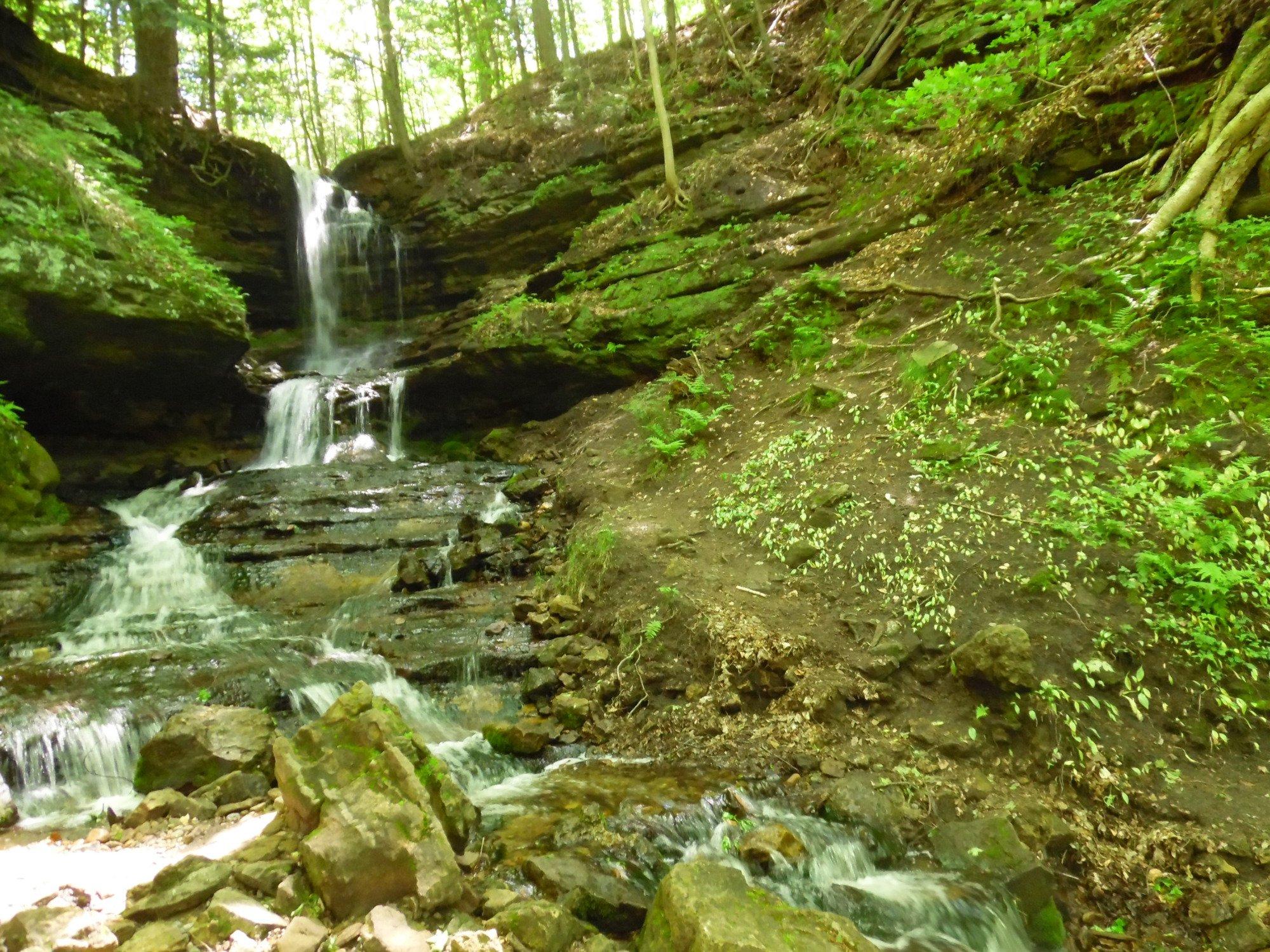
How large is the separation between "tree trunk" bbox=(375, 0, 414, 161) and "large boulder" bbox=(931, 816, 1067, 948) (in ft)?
66.7

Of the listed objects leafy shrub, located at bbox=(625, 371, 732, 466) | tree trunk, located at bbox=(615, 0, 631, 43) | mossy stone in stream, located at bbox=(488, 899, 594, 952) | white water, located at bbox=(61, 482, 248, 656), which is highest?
tree trunk, located at bbox=(615, 0, 631, 43)

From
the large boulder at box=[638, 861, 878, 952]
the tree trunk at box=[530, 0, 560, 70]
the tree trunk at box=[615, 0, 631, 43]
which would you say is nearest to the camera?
the large boulder at box=[638, 861, 878, 952]

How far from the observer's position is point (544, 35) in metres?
20.3

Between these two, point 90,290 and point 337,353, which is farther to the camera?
point 337,353

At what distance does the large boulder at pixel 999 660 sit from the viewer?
4223mm

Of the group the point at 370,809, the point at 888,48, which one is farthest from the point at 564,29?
the point at 370,809

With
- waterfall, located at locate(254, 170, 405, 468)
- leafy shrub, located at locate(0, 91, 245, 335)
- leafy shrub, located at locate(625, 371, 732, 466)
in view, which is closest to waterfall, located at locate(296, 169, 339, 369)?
waterfall, located at locate(254, 170, 405, 468)

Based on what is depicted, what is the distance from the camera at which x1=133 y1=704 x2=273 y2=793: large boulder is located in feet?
14.4

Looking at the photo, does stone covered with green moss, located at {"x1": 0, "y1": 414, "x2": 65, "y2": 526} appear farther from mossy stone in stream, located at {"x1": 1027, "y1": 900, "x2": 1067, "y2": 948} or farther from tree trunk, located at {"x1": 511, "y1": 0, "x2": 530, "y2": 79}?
tree trunk, located at {"x1": 511, "y1": 0, "x2": 530, "y2": 79}

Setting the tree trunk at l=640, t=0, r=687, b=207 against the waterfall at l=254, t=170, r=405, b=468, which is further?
the waterfall at l=254, t=170, r=405, b=468

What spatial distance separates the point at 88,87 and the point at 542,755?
17078 millimetres

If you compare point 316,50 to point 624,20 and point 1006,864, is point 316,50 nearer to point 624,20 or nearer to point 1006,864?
point 624,20

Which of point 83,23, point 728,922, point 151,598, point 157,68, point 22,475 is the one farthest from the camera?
point 157,68

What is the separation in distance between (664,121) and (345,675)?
38.4ft
